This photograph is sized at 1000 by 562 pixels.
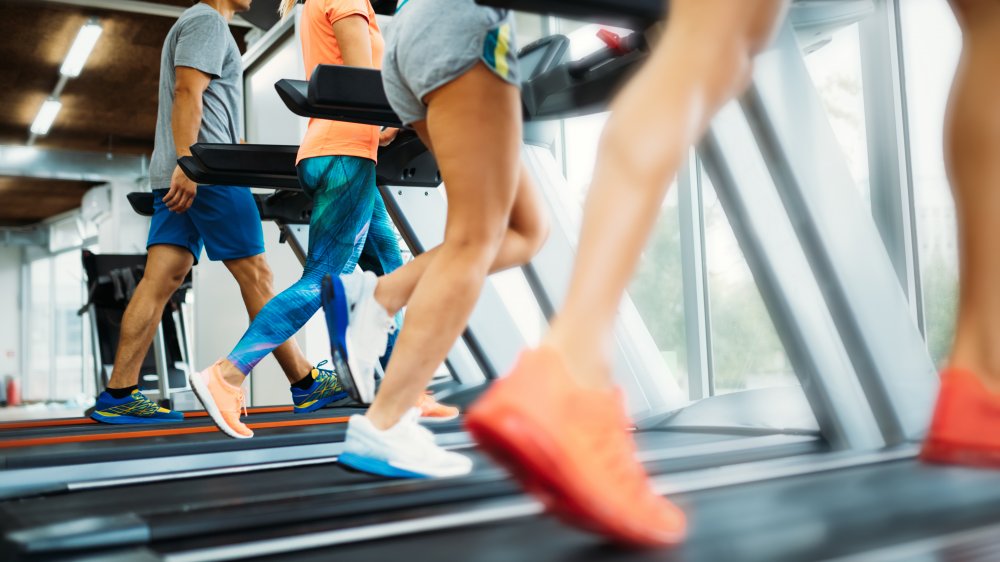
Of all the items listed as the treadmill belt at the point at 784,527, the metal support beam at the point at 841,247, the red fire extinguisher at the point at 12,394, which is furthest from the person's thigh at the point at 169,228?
the red fire extinguisher at the point at 12,394

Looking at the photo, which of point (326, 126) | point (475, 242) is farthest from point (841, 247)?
point (326, 126)

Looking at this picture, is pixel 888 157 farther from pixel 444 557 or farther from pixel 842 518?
pixel 444 557

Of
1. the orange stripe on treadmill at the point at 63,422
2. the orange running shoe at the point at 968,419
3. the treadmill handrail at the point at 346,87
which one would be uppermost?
the treadmill handrail at the point at 346,87

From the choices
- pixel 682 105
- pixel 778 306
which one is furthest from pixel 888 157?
pixel 682 105

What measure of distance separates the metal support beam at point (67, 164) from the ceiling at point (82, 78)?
25 centimetres

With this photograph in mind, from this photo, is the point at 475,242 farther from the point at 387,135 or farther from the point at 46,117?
the point at 46,117

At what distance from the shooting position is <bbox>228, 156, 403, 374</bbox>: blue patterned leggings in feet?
7.06

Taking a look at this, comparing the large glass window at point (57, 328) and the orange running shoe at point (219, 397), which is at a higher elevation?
the large glass window at point (57, 328)

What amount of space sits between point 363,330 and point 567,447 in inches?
30.5

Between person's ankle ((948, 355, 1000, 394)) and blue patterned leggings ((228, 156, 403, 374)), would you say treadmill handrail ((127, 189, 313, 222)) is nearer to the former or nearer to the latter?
blue patterned leggings ((228, 156, 403, 374))

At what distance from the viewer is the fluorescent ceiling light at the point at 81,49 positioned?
6685mm

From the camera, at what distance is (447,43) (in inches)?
50.3

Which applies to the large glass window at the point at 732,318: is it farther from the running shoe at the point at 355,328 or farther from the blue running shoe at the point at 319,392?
the running shoe at the point at 355,328

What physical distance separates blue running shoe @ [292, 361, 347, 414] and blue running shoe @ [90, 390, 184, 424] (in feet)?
1.63
